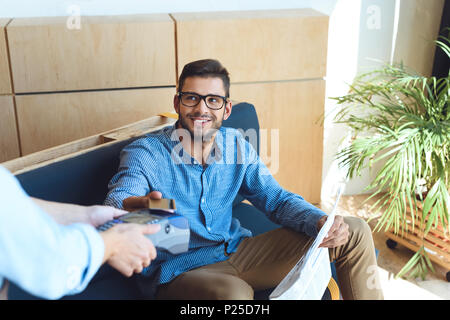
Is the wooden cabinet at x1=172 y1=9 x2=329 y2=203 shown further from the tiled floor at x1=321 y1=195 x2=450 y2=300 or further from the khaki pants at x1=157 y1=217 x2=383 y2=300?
the khaki pants at x1=157 y1=217 x2=383 y2=300

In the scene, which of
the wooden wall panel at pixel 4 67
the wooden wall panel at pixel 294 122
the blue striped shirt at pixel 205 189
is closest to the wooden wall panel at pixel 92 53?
the wooden wall panel at pixel 4 67

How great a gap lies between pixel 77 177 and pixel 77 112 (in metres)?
1.12

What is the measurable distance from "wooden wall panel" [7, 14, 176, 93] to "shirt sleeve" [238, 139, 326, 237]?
1031mm

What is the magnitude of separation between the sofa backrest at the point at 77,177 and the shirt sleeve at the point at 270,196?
53cm

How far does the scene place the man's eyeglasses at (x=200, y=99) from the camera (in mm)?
2047

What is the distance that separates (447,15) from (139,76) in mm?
2223

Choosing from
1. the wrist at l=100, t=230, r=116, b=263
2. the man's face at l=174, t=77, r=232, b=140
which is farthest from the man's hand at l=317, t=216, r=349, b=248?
the wrist at l=100, t=230, r=116, b=263

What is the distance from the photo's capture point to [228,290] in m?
1.59

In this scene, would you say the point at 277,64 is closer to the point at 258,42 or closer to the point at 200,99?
the point at 258,42

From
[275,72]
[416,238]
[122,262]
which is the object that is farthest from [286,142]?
[122,262]

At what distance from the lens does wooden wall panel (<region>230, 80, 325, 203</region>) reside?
319 cm

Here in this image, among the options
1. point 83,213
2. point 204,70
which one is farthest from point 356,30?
point 83,213

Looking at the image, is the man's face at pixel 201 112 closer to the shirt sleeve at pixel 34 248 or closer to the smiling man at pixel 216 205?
the smiling man at pixel 216 205
